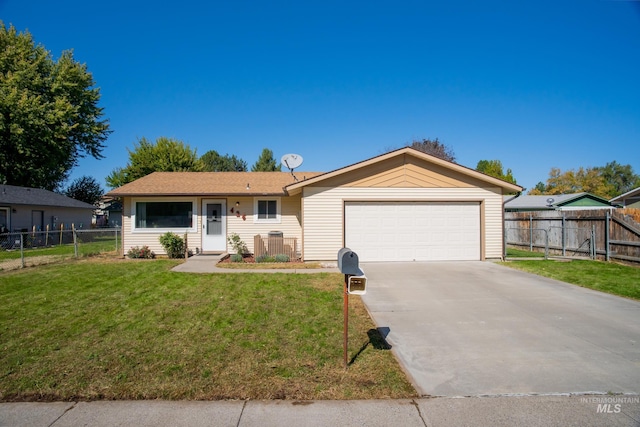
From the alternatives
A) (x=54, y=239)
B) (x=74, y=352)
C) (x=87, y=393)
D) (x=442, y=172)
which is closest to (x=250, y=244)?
(x=442, y=172)

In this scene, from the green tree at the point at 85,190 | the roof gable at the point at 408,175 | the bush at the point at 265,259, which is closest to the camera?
the roof gable at the point at 408,175

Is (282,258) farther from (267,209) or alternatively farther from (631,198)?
(631,198)

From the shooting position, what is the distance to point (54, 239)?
2123 centimetres

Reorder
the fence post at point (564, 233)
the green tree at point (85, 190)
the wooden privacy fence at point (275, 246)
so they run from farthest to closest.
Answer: the green tree at point (85, 190) < the fence post at point (564, 233) < the wooden privacy fence at point (275, 246)

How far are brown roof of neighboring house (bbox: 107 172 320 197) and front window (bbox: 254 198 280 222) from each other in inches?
18.9

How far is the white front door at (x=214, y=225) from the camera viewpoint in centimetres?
1371

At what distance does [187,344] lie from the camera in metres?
4.60

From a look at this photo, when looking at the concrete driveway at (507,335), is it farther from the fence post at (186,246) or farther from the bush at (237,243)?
the fence post at (186,246)

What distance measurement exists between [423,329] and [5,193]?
81.5 feet

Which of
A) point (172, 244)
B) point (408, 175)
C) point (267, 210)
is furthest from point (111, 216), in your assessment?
point (408, 175)

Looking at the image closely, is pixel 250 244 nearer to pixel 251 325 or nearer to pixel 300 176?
pixel 300 176

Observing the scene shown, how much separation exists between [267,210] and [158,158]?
64.6 ft

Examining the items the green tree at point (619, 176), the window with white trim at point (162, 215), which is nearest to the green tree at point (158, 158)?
the window with white trim at point (162, 215)

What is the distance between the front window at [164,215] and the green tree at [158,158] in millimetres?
16575
